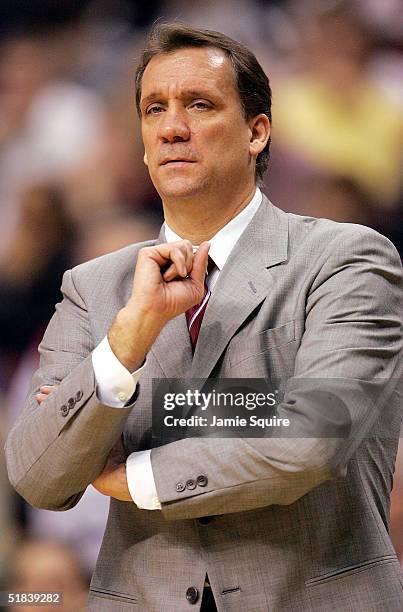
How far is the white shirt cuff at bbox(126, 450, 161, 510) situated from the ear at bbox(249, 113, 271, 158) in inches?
35.5

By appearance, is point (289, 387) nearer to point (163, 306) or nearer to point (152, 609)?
point (163, 306)

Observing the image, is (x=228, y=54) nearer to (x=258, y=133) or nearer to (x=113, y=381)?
(x=258, y=133)

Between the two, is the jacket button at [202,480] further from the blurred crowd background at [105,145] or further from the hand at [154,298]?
the blurred crowd background at [105,145]

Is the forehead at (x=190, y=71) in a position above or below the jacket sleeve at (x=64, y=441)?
above

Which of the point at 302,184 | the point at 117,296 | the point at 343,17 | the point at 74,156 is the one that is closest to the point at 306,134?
the point at 302,184

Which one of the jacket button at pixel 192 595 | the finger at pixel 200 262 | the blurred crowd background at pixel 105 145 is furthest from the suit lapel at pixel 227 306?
the blurred crowd background at pixel 105 145

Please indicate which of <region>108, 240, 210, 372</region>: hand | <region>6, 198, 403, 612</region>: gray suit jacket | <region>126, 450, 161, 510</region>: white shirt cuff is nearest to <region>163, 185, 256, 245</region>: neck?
<region>6, 198, 403, 612</region>: gray suit jacket

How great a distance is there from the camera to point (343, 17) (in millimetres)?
3160

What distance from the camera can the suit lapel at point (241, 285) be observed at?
86.9 inches

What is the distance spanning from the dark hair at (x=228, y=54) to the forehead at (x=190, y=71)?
0.7 inches

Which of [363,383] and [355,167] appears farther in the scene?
[355,167]

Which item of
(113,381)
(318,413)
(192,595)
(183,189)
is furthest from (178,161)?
(192,595)

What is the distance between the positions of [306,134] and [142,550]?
5.17ft

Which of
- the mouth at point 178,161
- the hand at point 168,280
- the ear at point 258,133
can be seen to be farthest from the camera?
the ear at point 258,133
